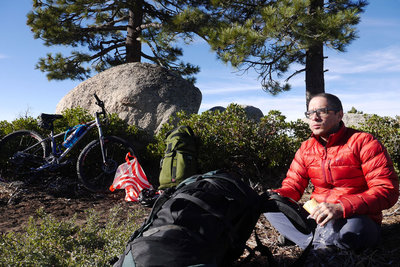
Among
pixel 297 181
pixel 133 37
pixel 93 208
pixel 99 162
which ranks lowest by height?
pixel 93 208

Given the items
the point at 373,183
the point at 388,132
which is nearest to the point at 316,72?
the point at 388,132

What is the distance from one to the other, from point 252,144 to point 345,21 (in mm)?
3598

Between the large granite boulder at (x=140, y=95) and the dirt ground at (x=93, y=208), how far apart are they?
238 cm

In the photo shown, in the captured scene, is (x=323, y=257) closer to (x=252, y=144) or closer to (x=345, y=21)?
(x=252, y=144)

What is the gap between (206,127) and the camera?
18.4 feet

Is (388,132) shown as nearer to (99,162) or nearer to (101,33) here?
(99,162)

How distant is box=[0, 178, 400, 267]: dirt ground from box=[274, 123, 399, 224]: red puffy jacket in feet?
1.01

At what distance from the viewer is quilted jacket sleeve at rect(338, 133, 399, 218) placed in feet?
6.63

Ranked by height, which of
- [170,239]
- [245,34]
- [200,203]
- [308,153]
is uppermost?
[245,34]

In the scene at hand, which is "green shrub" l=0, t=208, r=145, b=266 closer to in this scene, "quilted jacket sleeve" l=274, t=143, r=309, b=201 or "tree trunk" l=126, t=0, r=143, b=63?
"quilted jacket sleeve" l=274, t=143, r=309, b=201

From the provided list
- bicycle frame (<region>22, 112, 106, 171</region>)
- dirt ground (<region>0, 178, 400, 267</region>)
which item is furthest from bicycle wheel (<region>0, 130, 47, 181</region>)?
dirt ground (<region>0, 178, 400, 267</region>)

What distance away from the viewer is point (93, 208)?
15.3 ft

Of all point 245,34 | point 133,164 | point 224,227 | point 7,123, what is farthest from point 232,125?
point 7,123

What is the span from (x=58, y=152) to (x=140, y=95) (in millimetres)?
2535
